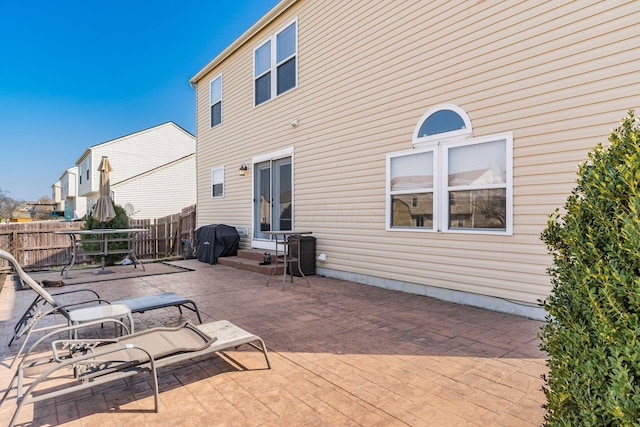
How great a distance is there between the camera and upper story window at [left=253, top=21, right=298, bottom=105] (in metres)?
8.17

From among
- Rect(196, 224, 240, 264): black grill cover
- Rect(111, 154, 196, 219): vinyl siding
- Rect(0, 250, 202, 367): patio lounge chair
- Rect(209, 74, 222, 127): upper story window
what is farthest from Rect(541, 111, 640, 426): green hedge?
Rect(111, 154, 196, 219): vinyl siding

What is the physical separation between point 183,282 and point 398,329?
15.4ft

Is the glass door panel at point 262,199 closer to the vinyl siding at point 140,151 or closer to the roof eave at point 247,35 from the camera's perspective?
the roof eave at point 247,35

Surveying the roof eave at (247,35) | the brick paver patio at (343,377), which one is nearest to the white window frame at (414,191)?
the brick paver patio at (343,377)

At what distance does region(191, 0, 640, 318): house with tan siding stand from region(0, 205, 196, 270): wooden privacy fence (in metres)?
5.53

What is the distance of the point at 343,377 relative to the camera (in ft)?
9.22

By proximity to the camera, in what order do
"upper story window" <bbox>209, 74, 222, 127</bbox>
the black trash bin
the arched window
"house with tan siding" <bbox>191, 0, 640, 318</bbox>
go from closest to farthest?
"house with tan siding" <bbox>191, 0, 640, 318</bbox> < the arched window < the black trash bin < "upper story window" <bbox>209, 74, 222, 127</bbox>

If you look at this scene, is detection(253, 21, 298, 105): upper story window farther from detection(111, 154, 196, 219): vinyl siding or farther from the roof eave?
detection(111, 154, 196, 219): vinyl siding

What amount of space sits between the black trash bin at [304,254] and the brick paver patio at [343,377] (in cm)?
239

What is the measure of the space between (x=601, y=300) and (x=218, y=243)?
9.19 m

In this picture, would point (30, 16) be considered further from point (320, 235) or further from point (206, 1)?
point (320, 235)

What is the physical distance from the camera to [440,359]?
10.3 ft

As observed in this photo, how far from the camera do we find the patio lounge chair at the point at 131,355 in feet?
7.27

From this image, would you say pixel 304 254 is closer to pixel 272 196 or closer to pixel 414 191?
pixel 272 196
